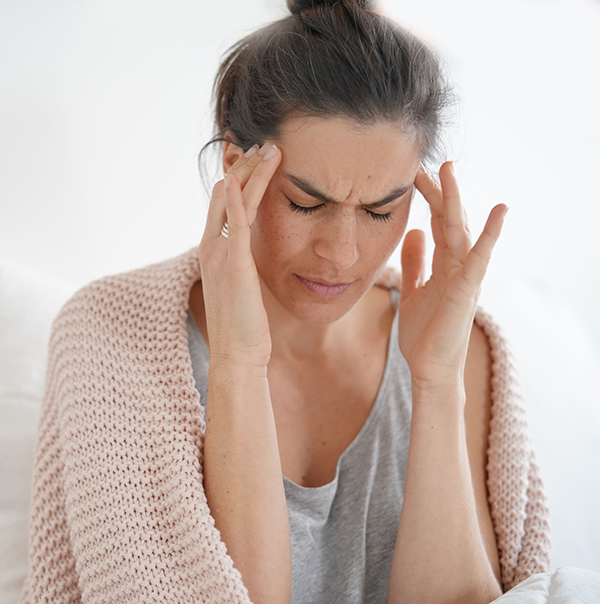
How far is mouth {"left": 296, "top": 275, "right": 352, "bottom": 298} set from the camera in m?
1.05

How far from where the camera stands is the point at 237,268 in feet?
3.16

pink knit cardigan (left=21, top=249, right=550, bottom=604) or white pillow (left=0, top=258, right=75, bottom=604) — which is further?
white pillow (left=0, top=258, right=75, bottom=604)

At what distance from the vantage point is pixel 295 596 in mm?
1076

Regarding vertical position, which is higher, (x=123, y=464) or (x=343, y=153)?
(x=343, y=153)

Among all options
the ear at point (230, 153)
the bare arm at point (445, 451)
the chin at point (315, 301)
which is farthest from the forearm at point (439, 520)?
the ear at point (230, 153)

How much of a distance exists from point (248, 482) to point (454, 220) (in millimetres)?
620

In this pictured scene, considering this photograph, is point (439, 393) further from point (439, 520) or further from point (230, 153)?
point (230, 153)

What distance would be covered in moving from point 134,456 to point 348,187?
22.7 inches

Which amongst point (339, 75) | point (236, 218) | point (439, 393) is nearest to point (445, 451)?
point (439, 393)

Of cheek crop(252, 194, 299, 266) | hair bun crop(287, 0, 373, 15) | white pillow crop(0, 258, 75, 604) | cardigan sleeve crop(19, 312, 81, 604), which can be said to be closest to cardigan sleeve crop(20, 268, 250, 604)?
cardigan sleeve crop(19, 312, 81, 604)

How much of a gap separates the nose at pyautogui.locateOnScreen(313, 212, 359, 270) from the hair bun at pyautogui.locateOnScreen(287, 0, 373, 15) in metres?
0.36

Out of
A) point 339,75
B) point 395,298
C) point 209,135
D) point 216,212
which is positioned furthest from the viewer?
point 209,135

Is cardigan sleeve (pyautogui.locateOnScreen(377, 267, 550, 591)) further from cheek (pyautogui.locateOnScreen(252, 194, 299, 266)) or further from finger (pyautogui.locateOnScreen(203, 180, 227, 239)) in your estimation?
finger (pyautogui.locateOnScreen(203, 180, 227, 239))

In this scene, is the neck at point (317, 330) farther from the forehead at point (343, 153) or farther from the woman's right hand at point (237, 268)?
the forehead at point (343, 153)
